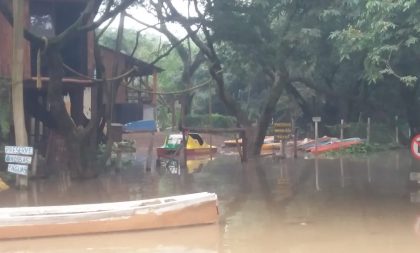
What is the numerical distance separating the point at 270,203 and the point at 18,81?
7.05 meters

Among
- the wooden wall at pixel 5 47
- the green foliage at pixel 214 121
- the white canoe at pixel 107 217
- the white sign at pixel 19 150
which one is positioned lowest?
the white canoe at pixel 107 217

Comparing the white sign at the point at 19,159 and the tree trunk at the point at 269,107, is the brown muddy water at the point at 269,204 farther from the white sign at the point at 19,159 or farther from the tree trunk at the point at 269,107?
the tree trunk at the point at 269,107

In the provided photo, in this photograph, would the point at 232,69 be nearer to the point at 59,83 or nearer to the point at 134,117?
the point at 59,83

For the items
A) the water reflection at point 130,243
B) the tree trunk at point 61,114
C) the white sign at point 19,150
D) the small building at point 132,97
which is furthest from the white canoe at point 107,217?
the small building at point 132,97

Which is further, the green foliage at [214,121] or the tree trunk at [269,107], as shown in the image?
the green foliage at [214,121]

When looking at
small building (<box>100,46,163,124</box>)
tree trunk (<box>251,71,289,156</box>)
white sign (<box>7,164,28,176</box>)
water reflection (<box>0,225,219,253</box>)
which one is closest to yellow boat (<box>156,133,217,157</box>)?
tree trunk (<box>251,71,289,156</box>)

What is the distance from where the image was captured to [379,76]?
36.6ft

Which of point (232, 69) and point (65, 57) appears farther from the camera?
point (232, 69)

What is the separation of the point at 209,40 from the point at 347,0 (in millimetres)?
11887

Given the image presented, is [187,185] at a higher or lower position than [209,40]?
lower

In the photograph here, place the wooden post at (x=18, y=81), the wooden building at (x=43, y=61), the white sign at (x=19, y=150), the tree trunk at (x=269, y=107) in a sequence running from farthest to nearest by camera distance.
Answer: the tree trunk at (x=269, y=107) < the wooden building at (x=43, y=61) < the wooden post at (x=18, y=81) < the white sign at (x=19, y=150)

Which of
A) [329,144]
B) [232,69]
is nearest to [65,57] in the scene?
[232,69]

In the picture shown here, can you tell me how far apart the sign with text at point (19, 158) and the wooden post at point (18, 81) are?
2.13 feet

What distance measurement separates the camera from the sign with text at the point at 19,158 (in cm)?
1488
